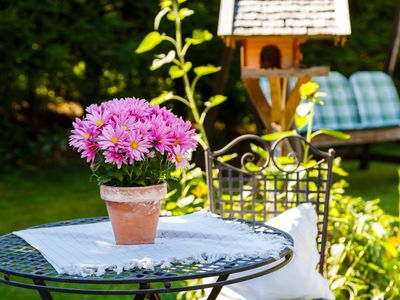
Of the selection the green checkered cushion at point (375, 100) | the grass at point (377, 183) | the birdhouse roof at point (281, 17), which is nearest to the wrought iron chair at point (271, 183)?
the birdhouse roof at point (281, 17)

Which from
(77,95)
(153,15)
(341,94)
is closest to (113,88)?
(77,95)

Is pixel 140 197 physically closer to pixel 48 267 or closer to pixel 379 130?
pixel 48 267

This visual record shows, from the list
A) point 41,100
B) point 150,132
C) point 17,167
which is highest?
point 150,132

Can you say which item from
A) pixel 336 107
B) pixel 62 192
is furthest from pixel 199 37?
→ pixel 62 192

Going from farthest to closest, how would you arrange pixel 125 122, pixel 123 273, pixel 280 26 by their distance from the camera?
1. pixel 280 26
2. pixel 125 122
3. pixel 123 273

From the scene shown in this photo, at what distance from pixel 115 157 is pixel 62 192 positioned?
504cm

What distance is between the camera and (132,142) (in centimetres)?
216

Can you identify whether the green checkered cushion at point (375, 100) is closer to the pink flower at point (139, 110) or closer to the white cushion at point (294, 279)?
the white cushion at point (294, 279)

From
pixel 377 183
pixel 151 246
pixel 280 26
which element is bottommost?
pixel 377 183

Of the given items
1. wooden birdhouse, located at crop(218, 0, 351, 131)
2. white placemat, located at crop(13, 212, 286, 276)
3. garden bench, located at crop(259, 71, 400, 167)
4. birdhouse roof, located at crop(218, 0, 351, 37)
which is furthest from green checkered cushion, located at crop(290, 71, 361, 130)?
white placemat, located at crop(13, 212, 286, 276)

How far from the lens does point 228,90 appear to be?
8148 mm

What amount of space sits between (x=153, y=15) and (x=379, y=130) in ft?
7.89

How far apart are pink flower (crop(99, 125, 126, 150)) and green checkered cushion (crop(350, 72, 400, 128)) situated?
4904 millimetres

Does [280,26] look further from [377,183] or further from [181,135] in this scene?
[377,183]
